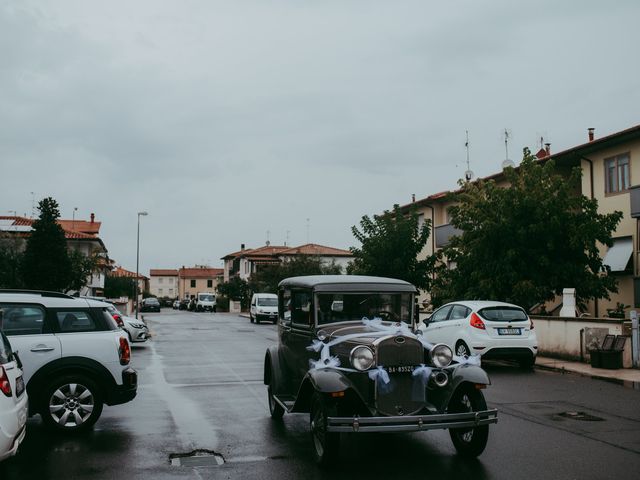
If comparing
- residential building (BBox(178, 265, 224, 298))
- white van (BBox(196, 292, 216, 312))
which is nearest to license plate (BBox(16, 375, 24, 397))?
white van (BBox(196, 292, 216, 312))

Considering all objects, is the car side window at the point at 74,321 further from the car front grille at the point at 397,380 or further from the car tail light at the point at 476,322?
the car tail light at the point at 476,322

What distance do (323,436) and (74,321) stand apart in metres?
3.89

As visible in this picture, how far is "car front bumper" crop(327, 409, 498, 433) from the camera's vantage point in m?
6.67

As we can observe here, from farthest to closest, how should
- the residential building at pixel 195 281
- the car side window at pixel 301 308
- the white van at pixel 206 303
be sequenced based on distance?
the residential building at pixel 195 281, the white van at pixel 206 303, the car side window at pixel 301 308

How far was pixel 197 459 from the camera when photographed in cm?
744

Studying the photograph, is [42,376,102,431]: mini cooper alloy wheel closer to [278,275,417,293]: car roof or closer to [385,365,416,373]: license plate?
[278,275,417,293]: car roof

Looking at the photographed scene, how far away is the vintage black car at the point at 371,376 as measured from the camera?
6895 millimetres

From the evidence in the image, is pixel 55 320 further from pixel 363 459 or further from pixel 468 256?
pixel 468 256

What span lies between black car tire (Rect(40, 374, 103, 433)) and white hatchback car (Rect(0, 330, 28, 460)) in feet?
7.51

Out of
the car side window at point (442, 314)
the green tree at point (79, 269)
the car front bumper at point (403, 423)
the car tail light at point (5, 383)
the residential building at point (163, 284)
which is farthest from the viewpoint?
the residential building at point (163, 284)

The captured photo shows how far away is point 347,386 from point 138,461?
233 centimetres

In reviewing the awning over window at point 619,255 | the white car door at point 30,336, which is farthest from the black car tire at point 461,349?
the awning over window at point 619,255

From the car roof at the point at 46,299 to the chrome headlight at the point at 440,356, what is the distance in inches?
173

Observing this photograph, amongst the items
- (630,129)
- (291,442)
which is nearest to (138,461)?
(291,442)
